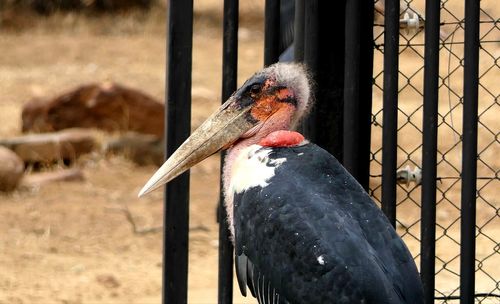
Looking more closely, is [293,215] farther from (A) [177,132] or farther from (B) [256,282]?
(A) [177,132]

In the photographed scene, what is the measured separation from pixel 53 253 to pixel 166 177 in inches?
109

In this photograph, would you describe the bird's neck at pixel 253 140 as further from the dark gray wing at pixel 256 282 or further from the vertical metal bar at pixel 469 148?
the vertical metal bar at pixel 469 148

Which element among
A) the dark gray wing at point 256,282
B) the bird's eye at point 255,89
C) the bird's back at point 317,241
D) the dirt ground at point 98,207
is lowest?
the dirt ground at point 98,207

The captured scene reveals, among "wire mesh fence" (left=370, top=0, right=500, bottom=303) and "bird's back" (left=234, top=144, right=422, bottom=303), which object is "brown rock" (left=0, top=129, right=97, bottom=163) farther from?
"bird's back" (left=234, top=144, right=422, bottom=303)

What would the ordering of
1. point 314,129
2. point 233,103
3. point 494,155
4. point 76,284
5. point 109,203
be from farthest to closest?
point 494,155 < point 109,203 < point 76,284 < point 314,129 < point 233,103

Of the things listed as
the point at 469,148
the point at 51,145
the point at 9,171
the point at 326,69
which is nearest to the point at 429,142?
the point at 469,148

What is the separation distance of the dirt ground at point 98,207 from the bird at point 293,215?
5.34 ft

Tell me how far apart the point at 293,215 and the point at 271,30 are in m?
0.91

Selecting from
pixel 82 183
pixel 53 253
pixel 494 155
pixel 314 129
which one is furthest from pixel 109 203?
pixel 314 129

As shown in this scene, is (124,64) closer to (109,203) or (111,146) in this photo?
(111,146)

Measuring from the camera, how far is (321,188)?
3645 millimetres

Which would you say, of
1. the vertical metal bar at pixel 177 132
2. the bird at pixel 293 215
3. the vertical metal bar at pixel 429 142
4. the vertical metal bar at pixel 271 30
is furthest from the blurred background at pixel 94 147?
the bird at pixel 293 215

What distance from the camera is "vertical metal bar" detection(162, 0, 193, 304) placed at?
4.21 m

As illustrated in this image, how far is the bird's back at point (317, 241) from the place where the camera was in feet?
11.4
